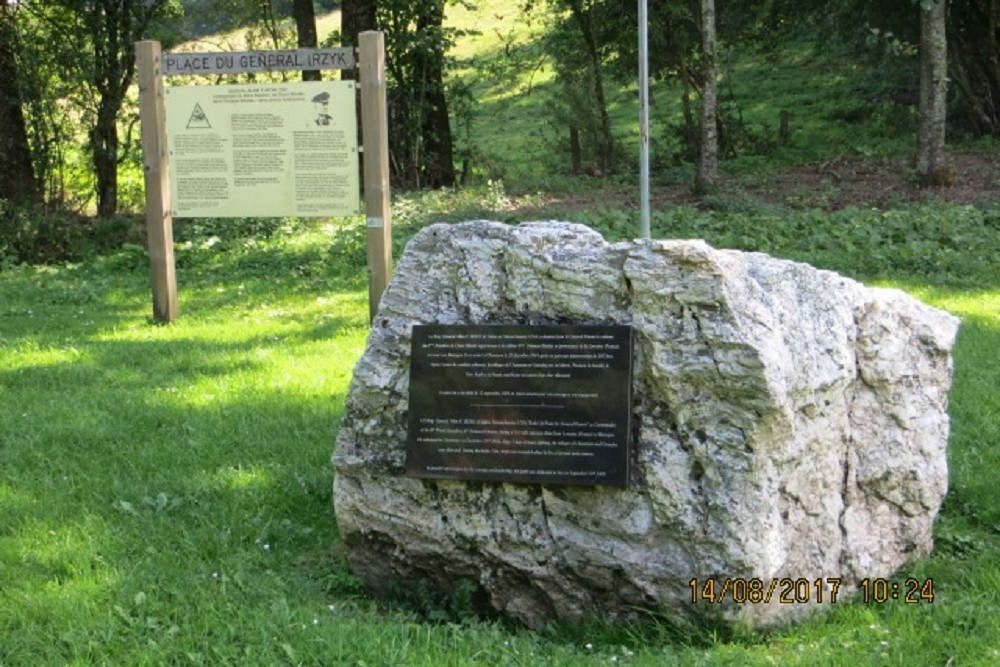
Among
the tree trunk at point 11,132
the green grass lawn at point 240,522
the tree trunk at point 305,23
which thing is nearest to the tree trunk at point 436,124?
the tree trunk at point 305,23

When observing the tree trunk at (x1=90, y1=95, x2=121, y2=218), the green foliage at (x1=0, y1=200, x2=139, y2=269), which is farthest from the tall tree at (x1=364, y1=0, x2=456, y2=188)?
the green foliage at (x1=0, y1=200, x2=139, y2=269)

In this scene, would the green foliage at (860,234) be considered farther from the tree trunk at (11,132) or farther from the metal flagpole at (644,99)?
the tree trunk at (11,132)

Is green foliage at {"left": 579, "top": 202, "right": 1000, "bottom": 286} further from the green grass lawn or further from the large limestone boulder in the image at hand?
the large limestone boulder

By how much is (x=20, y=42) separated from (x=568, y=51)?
11.5 metres

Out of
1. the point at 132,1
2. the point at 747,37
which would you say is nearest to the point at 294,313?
the point at 132,1

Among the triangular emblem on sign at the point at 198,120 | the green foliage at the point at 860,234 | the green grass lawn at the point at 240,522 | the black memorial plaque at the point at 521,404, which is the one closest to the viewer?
the green grass lawn at the point at 240,522

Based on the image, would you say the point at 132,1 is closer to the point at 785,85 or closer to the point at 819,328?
the point at 819,328

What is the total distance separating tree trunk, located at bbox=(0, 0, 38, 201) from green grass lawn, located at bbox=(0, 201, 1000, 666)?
781 centimetres

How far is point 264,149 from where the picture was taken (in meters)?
9.76

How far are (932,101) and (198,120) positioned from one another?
1134 cm

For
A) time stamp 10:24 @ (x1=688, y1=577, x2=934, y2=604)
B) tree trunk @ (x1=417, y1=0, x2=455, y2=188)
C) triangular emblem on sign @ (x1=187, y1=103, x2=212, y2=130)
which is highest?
tree trunk @ (x1=417, y1=0, x2=455, y2=188)

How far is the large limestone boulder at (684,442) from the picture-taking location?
4.18m

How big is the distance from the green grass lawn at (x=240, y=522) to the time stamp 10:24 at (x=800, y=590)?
0.34ft

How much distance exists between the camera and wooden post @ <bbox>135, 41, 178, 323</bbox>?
1015 cm
